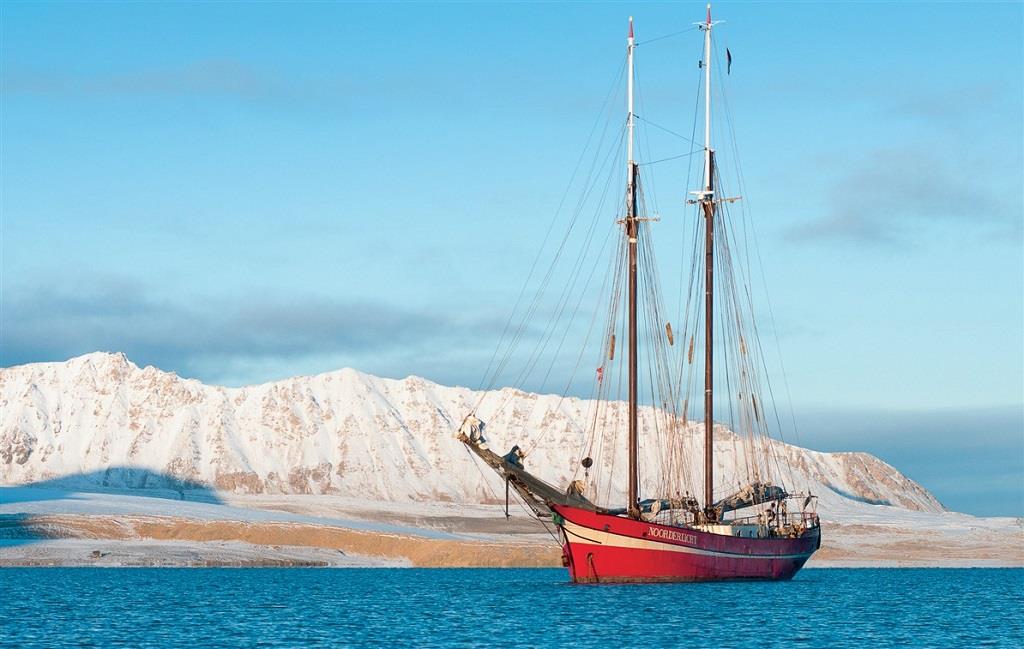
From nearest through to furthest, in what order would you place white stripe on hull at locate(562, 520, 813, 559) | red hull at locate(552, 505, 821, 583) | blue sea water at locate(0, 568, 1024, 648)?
blue sea water at locate(0, 568, 1024, 648) < red hull at locate(552, 505, 821, 583) < white stripe on hull at locate(562, 520, 813, 559)

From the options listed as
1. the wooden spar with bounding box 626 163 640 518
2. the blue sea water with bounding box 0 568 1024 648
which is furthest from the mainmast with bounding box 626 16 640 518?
the blue sea water with bounding box 0 568 1024 648

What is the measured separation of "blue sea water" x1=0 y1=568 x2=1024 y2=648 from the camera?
63.8 m

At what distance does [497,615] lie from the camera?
77.1m

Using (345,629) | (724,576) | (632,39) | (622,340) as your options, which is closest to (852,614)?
(724,576)

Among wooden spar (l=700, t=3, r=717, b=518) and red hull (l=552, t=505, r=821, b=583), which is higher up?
wooden spar (l=700, t=3, r=717, b=518)

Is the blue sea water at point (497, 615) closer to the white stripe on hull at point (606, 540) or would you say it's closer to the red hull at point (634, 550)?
the red hull at point (634, 550)

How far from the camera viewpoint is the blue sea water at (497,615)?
209 ft

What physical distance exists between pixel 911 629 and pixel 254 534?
422 feet

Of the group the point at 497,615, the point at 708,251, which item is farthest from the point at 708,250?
the point at 497,615

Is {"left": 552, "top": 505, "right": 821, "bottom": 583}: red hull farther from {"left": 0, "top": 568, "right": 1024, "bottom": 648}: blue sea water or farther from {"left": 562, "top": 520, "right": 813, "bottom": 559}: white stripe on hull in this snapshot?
{"left": 0, "top": 568, "right": 1024, "bottom": 648}: blue sea water

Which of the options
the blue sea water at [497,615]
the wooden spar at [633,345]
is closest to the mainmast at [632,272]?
the wooden spar at [633,345]

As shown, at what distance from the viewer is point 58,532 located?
605 feet

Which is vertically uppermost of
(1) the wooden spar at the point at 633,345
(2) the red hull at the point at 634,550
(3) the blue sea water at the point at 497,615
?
(1) the wooden spar at the point at 633,345

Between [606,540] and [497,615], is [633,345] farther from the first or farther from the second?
[497,615]
